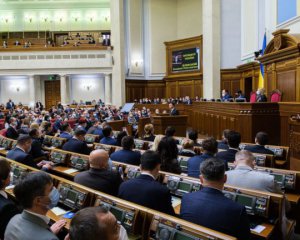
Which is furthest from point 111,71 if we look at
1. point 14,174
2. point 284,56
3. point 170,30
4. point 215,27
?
point 14,174

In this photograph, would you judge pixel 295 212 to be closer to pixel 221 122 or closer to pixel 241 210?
pixel 241 210

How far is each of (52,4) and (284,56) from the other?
2142 cm

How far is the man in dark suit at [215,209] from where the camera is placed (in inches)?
85.8

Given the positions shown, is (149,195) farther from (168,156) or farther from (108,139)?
(108,139)

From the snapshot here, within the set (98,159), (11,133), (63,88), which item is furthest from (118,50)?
(98,159)

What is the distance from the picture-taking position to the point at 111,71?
19.6 metres

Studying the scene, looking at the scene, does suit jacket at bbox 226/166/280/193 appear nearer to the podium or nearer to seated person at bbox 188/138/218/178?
seated person at bbox 188/138/218/178

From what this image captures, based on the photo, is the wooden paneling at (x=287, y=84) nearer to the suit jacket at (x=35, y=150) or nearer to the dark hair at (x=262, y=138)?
the dark hair at (x=262, y=138)

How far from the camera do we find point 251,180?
2977mm

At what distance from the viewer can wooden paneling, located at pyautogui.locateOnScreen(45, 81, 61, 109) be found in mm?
22116

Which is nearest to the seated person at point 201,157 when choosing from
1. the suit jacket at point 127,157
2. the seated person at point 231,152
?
the seated person at point 231,152

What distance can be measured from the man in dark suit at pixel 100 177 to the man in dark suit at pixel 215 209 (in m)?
1.05

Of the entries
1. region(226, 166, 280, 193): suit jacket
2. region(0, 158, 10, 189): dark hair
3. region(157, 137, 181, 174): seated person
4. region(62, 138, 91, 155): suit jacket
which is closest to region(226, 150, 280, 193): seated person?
region(226, 166, 280, 193): suit jacket

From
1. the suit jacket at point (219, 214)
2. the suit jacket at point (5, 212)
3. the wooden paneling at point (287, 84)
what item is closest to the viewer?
the suit jacket at point (219, 214)
